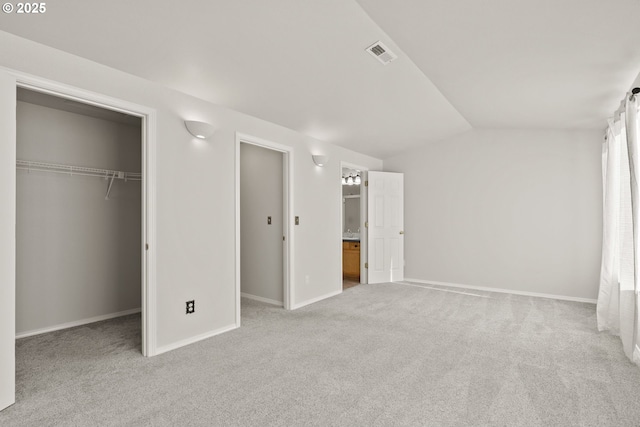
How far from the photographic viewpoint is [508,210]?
17.7 feet

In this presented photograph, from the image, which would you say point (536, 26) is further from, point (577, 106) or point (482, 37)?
point (577, 106)

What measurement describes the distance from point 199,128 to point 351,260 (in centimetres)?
398

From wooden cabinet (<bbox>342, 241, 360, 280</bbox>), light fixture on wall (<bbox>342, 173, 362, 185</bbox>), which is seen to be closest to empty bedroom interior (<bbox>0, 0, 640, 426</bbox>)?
wooden cabinet (<bbox>342, 241, 360, 280</bbox>)

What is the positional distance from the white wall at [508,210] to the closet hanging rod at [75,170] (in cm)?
447

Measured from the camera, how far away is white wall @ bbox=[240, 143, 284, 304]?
15.0 ft

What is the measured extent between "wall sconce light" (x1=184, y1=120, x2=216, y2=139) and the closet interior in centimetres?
117

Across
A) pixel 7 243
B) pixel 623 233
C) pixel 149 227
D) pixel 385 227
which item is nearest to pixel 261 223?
pixel 149 227

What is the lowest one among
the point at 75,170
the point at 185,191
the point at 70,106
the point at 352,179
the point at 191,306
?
the point at 191,306

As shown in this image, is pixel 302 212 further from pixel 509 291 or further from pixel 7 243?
pixel 509 291

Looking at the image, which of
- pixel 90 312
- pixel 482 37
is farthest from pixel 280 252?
pixel 482 37

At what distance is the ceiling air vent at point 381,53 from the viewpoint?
9.71ft

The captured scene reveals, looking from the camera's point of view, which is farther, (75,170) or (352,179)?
(352,179)

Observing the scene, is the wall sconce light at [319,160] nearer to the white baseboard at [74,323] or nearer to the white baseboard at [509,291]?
the white baseboard at [509,291]

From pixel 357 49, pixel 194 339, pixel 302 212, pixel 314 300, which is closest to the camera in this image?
pixel 357 49
